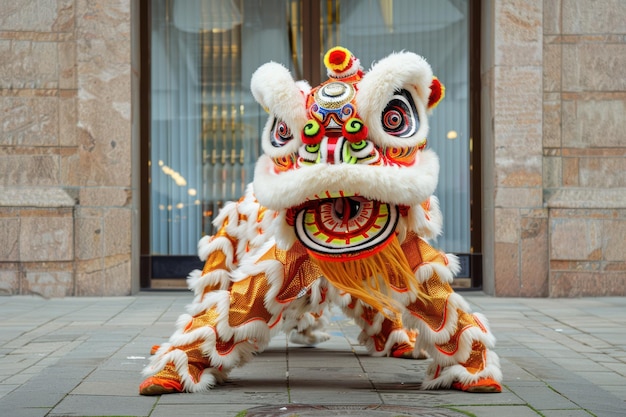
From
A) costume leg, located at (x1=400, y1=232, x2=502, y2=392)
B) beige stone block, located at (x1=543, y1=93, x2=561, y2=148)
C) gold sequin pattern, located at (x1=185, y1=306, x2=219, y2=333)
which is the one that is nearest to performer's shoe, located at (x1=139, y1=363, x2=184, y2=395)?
gold sequin pattern, located at (x1=185, y1=306, x2=219, y2=333)

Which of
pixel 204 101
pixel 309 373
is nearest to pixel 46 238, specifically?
pixel 204 101

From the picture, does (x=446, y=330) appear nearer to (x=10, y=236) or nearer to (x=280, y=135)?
(x=280, y=135)

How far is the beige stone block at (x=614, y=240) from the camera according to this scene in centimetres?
1089

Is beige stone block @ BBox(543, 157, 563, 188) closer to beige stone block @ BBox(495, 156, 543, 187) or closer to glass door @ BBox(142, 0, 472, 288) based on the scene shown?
beige stone block @ BBox(495, 156, 543, 187)

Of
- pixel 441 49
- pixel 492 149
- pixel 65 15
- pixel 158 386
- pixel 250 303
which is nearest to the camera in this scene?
pixel 158 386

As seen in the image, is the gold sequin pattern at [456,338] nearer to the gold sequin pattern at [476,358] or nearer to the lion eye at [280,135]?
the gold sequin pattern at [476,358]

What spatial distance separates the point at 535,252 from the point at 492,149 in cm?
129

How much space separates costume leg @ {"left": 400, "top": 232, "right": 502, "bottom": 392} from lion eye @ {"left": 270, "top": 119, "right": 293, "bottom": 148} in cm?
91

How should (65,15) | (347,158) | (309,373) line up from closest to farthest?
(347,158)
(309,373)
(65,15)

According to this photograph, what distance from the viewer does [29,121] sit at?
11023 millimetres

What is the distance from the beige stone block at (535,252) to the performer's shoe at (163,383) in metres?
6.48

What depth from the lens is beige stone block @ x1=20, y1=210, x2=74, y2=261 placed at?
10836 mm

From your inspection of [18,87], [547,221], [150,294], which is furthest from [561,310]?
[18,87]

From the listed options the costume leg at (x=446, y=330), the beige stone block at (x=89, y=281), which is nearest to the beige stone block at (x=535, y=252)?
the beige stone block at (x=89, y=281)
